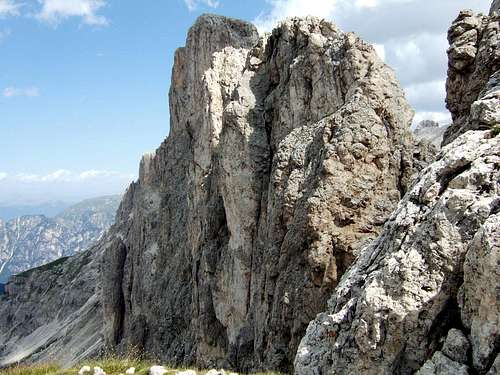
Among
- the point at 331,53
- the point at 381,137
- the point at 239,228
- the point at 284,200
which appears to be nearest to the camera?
the point at 381,137

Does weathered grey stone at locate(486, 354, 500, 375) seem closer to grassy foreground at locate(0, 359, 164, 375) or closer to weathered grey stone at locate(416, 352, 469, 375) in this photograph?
weathered grey stone at locate(416, 352, 469, 375)

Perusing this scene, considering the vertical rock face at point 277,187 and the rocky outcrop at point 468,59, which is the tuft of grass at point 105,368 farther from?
the rocky outcrop at point 468,59

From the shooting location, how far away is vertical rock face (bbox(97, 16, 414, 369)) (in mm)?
23453

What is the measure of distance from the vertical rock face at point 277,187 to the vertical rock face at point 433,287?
11.4 metres

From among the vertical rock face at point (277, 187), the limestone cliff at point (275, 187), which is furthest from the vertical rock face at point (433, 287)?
the vertical rock face at point (277, 187)

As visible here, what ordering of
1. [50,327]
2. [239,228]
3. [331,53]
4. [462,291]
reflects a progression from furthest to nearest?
[50,327] < [239,228] < [331,53] < [462,291]

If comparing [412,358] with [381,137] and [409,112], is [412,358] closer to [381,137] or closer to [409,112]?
[381,137]

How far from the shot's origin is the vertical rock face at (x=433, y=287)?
27.6 feet

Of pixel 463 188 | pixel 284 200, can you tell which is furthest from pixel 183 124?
pixel 463 188

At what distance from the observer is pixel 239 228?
117ft

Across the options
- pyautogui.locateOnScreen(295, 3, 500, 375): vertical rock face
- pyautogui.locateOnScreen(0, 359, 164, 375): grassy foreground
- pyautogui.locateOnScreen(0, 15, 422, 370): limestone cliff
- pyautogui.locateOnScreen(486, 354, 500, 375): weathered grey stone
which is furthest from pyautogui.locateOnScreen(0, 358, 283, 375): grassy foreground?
pyautogui.locateOnScreen(0, 15, 422, 370): limestone cliff

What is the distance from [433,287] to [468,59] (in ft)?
44.9

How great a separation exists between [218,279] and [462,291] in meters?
31.8

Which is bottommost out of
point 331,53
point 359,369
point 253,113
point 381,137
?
point 359,369
